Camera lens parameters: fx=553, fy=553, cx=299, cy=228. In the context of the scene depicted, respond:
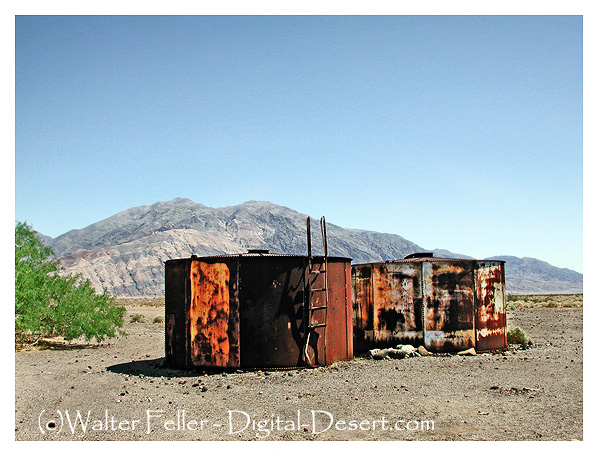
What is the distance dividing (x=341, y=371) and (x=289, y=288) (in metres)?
2.17

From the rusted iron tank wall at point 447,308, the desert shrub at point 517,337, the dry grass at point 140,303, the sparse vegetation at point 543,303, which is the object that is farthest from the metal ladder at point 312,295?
the dry grass at point 140,303

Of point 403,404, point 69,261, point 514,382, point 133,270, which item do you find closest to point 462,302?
point 514,382

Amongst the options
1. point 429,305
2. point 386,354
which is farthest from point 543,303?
point 386,354

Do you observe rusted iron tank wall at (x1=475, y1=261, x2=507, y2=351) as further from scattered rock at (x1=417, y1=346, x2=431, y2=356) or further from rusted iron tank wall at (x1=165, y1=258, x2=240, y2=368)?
rusted iron tank wall at (x1=165, y1=258, x2=240, y2=368)

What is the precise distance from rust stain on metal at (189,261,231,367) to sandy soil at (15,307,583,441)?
1.51ft

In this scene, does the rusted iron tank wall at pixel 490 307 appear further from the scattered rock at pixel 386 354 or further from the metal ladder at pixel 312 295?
the metal ladder at pixel 312 295

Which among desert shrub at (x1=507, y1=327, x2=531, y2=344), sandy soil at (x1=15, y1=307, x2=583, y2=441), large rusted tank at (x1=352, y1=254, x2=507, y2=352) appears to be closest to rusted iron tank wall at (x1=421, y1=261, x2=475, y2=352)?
large rusted tank at (x1=352, y1=254, x2=507, y2=352)

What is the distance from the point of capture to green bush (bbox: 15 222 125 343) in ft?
55.1

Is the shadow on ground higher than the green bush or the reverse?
the reverse

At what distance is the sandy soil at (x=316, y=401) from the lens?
25.2 ft

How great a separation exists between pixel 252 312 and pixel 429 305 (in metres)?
5.51

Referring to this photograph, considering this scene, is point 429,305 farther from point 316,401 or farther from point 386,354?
point 316,401

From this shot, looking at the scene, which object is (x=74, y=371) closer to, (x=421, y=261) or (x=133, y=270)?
(x=421, y=261)

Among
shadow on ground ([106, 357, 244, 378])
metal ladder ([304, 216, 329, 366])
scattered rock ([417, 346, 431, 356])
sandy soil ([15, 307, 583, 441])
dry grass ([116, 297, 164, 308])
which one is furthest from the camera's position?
dry grass ([116, 297, 164, 308])
